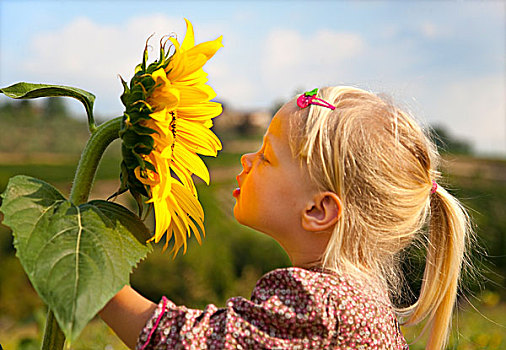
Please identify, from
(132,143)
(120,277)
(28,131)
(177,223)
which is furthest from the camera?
(28,131)

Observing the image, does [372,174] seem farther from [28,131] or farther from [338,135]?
[28,131]

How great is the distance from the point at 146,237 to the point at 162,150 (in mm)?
155

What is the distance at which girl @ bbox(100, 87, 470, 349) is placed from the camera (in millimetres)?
1091

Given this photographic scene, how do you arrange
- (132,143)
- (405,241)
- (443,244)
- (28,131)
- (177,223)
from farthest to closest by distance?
(28,131), (443,244), (405,241), (177,223), (132,143)

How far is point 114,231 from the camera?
1.03 metres

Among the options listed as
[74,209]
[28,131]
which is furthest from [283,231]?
[28,131]

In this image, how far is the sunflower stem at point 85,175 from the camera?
112 centimetres

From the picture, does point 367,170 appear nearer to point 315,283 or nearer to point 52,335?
point 315,283

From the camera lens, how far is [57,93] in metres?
1.17

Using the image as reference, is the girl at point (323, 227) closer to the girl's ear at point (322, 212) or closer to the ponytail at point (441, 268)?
the girl's ear at point (322, 212)

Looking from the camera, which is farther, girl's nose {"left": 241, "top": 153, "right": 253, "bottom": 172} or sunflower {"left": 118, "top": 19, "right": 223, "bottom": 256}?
girl's nose {"left": 241, "top": 153, "right": 253, "bottom": 172}

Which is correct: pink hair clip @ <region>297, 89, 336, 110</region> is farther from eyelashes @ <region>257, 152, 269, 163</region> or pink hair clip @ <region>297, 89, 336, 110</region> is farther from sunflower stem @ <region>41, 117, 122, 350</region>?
sunflower stem @ <region>41, 117, 122, 350</region>

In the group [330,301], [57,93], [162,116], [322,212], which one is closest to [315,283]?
[330,301]

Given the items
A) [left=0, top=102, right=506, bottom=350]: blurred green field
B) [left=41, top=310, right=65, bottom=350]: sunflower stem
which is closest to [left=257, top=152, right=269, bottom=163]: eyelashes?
[left=41, top=310, right=65, bottom=350]: sunflower stem
